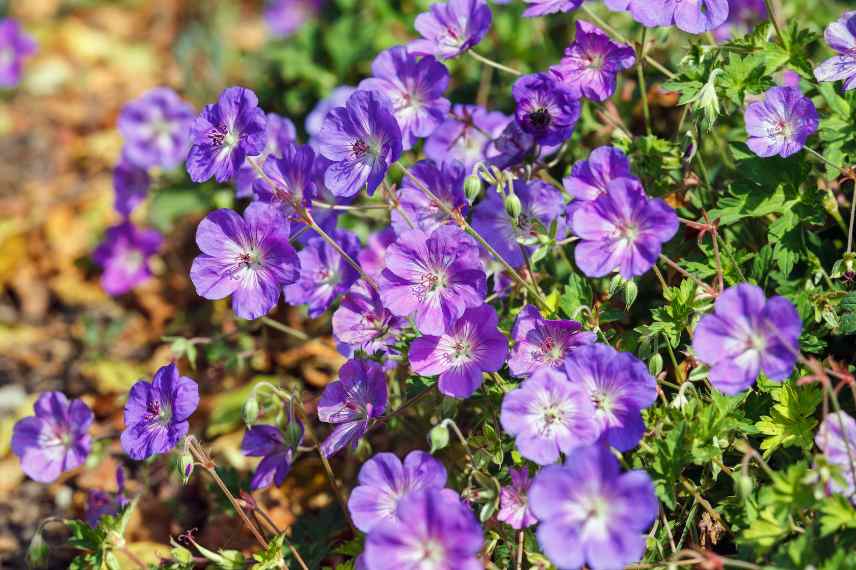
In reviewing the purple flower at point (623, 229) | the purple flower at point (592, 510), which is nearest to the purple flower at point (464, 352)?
the purple flower at point (623, 229)

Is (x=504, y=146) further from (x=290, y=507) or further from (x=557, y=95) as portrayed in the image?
(x=290, y=507)

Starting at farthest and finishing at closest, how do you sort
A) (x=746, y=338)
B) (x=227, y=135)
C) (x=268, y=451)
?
(x=268, y=451) → (x=227, y=135) → (x=746, y=338)

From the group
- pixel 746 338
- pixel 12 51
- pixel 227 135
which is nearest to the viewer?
pixel 746 338

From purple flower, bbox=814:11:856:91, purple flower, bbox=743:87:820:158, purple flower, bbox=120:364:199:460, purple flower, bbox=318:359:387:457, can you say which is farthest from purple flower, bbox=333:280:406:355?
purple flower, bbox=814:11:856:91

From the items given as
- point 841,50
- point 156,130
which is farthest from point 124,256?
point 841,50

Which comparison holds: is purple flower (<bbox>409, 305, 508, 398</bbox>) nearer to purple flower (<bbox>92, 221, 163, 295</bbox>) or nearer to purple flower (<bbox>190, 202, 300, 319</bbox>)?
purple flower (<bbox>190, 202, 300, 319</bbox>)

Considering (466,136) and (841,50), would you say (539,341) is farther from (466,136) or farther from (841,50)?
(841,50)
